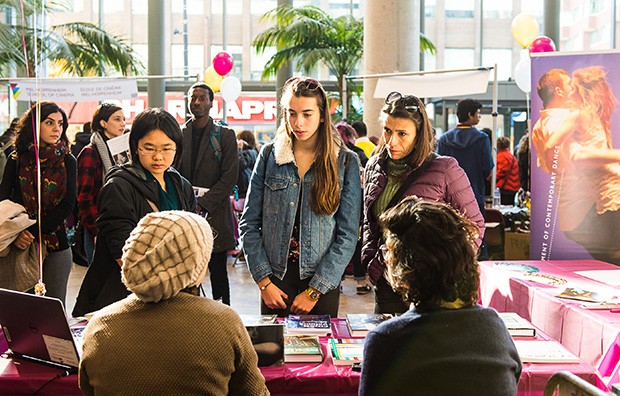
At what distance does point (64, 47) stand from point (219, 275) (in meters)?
6.47

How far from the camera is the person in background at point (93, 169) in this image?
4488 mm

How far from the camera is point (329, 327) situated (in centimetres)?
255

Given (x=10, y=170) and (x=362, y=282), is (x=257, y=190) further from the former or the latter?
(x=362, y=282)

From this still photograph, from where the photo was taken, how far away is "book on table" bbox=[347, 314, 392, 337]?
2.48m

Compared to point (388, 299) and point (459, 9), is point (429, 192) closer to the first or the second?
point (388, 299)

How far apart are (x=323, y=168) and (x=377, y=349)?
47.3 inches

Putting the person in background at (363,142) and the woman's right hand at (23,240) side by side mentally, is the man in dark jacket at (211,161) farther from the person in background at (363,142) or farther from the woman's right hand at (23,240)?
the person in background at (363,142)

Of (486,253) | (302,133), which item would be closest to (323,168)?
(302,133)

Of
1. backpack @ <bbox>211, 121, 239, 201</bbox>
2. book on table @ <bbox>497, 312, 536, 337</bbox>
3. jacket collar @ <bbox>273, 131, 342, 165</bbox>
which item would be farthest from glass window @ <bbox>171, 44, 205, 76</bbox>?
book on table @ <bbox>497, 312, 536, 337</bbox>

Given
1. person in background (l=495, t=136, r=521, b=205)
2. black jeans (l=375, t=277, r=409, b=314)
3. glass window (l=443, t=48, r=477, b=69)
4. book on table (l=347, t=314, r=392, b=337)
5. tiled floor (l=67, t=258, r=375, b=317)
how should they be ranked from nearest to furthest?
1. book on table (l=347, t=314, r=392, b=337)
2. black jeans (l=375, t=277, r=409, b=314)
3. tiled floor (l=67, t=258, r=375, b=317)
4. person in background (l=495, t=136, r=521, b=205)
5. glass window (l=443, t=48, r=477, b=69)

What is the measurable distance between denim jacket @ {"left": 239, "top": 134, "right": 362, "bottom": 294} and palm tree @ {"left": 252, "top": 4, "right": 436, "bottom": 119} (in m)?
7.88

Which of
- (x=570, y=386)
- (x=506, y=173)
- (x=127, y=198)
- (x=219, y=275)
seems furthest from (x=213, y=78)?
(x=570, y=386)

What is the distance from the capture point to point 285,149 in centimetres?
290

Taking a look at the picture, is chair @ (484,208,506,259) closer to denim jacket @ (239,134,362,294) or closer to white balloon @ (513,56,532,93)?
white balloon @ (513,56,532,93)
